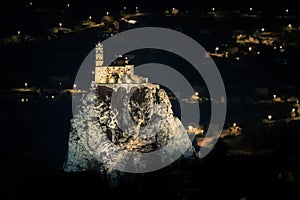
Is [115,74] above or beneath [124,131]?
above

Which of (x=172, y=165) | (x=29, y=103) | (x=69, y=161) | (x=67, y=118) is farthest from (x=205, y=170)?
(x=29, y=103)

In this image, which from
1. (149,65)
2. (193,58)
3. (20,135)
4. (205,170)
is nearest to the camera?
(205,170)

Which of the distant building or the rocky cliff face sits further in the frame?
the distant building

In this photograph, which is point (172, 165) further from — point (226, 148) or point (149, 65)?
point (149, 65)

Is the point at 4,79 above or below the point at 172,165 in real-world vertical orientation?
above

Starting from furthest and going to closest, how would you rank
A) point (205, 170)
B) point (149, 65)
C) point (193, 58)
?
point (193, 58) < point (149, 65) < point (205, 170)

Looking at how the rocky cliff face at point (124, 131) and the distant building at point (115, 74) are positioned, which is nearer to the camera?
the rocky cliff face at point (124, 131)

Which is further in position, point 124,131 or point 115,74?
point 115,74

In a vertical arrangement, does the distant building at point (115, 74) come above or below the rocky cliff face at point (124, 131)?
above
